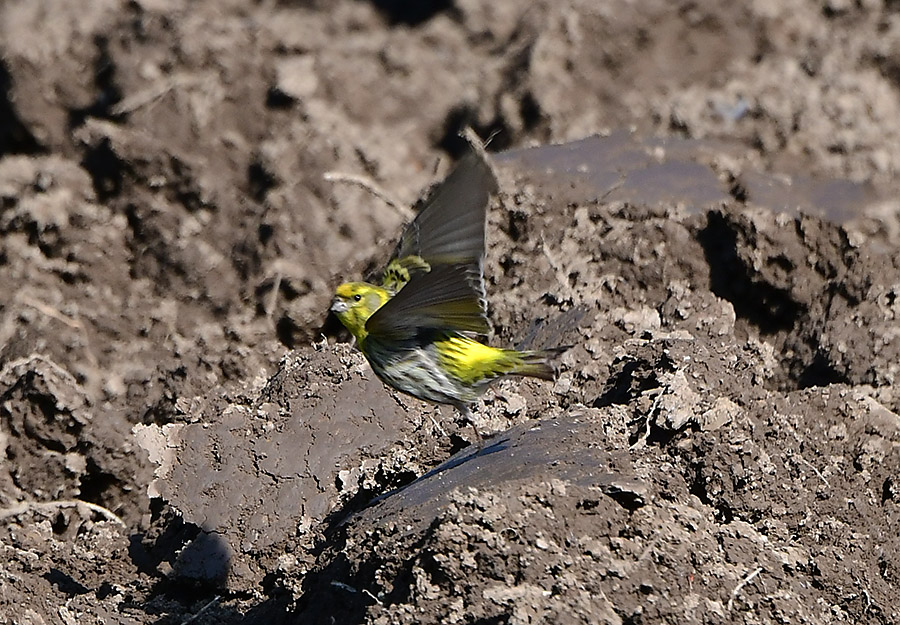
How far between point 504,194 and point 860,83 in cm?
289

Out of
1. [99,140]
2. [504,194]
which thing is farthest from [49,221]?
[504,194]

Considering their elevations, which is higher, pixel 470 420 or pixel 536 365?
pixel 536 365

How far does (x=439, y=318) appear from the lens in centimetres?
481

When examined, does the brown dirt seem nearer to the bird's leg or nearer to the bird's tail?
the bird's leg

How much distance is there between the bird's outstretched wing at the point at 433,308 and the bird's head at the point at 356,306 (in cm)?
12

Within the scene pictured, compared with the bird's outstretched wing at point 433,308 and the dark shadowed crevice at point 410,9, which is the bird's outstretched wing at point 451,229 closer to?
the bird's outstretched wing at point 433,308

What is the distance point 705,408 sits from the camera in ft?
14.1

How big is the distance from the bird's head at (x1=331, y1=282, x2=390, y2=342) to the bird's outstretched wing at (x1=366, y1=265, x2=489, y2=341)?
0.40 feet

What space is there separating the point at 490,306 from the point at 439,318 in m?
0.84

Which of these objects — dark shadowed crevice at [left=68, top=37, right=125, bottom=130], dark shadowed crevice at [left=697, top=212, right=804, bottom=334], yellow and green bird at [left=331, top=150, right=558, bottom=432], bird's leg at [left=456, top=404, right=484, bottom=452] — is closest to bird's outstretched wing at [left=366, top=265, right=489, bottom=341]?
yellow and green bird at [left=331, top=150, right=558, bottom=432]

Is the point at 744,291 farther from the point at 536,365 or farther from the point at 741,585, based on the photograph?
the point at 741,585

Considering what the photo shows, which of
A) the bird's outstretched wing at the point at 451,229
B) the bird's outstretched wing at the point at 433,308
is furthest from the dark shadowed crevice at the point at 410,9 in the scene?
the bird's outstretched wing at the point at 433,308

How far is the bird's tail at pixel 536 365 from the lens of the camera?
15.4 ft

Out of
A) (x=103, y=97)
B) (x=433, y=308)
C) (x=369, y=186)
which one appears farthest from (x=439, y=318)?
(x=103, y=97)
